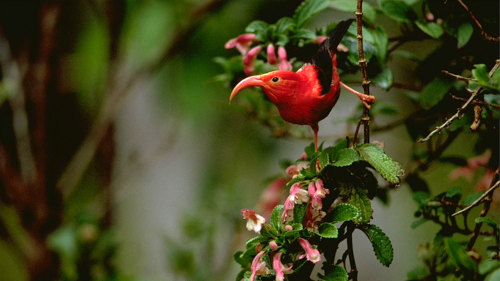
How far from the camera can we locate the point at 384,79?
537 mm

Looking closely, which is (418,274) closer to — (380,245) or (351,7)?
(380,245)

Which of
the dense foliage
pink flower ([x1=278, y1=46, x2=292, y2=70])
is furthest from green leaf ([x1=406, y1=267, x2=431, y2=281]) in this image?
pink flower ([x1=278, y1=46, x2=292, y2=70])

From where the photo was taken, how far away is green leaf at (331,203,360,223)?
1.35 feet

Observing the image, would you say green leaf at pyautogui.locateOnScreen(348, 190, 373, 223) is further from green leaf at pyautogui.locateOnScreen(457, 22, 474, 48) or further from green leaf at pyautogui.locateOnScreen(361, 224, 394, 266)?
green leaf at pyautogui.locateOnScreen(457, 22, 474, 48)

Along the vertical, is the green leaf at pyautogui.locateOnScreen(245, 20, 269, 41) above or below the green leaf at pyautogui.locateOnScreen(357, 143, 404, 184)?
above

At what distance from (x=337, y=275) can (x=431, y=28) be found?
0.27 m

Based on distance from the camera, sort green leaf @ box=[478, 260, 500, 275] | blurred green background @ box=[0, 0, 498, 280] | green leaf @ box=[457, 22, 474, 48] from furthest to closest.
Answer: blurred green background @ box=[0, 0, 498, 280] < green leaf @ box=[457, 22, 474, 48] < green leaf @ box=[478, 260, 500, 275]

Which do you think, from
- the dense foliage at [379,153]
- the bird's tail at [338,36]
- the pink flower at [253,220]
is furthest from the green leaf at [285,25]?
the pink flower at [253,220]

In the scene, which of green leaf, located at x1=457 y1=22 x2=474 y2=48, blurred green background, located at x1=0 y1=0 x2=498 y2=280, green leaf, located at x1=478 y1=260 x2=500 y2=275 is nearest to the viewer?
green leaf, located at x1=478 y1=260 x2=500 y2=275

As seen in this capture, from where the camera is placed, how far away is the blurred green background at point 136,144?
101cm

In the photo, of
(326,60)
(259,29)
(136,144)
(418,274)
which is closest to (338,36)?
(326,60)

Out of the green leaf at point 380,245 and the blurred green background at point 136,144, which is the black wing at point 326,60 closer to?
the green leaf at point 380,245

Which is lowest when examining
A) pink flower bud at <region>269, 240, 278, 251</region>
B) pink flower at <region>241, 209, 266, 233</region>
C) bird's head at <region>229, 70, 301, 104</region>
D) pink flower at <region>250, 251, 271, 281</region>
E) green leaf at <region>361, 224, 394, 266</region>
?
green leaf at <region>361, 224, 394, 266</region>

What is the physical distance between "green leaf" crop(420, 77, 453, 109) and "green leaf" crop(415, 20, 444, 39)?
0.17ft
